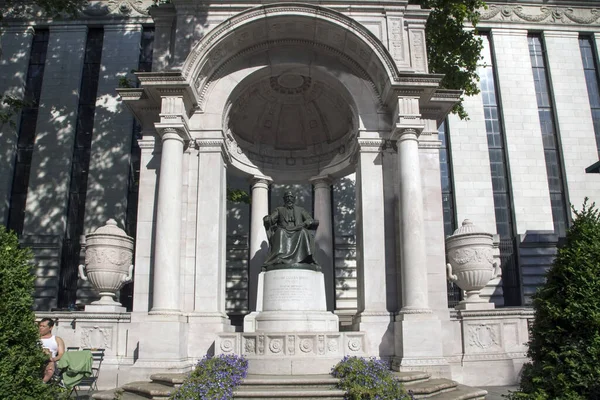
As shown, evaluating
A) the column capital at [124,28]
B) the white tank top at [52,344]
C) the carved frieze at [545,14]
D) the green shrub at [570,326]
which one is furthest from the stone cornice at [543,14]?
the white tank top at [52,344]

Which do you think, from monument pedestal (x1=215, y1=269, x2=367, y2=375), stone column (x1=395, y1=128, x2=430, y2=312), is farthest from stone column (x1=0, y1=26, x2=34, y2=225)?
stone column (x1=395, y1=128, x2=430, y2=312)

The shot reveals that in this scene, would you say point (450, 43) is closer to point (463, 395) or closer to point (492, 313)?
point (492, 313)

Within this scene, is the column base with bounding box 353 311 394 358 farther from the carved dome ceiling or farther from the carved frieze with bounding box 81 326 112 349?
the carved frieze with bounding box 81 326 112 349

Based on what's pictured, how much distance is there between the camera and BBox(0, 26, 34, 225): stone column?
23469mm

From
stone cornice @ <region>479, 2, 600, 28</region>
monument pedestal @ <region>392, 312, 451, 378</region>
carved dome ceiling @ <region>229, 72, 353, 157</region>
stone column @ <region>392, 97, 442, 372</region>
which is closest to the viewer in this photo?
monument pedestal @ <region>392, 312, 451, 378</region>

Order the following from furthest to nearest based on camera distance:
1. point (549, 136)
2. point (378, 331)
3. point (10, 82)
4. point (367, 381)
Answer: point (549, 136) < point (10, 82) < point (378, 331) < point (367, 381)

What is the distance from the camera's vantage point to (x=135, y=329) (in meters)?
12.5

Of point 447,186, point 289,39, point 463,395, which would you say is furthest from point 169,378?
point 447,186

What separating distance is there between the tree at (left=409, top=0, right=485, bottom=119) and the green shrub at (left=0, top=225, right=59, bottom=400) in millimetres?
→ 15020

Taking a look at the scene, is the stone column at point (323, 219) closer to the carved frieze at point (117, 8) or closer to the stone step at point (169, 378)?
the stone step at point (169, 378)

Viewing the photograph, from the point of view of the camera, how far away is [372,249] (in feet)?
43.6

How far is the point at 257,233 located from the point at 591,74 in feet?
64.7

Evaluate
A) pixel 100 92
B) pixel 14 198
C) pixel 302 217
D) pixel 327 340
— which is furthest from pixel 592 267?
pixel 14 198

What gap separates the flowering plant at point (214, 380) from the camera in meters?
8.80
